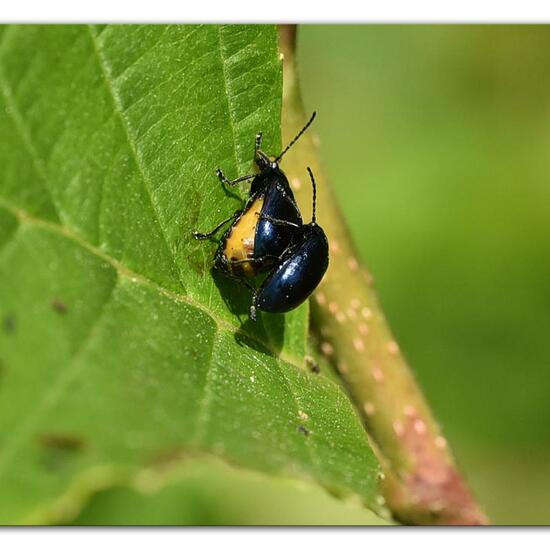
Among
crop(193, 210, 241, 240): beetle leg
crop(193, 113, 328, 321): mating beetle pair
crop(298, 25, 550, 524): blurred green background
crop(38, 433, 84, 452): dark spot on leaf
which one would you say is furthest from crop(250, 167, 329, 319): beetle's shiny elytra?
crop(298, 25, 550, 524): blurred green background

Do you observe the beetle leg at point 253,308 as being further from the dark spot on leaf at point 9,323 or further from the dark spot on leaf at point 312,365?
the dark spot on leaf at point 9,323

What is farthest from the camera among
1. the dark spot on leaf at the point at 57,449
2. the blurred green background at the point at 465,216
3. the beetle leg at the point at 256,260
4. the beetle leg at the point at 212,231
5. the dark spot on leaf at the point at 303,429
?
the blurred green background at the point at 465,216

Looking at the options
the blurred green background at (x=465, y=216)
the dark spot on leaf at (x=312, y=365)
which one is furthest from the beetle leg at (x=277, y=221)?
the blurred green background at (x=465, y=216)

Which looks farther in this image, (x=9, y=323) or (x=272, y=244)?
(x=272, y=244)

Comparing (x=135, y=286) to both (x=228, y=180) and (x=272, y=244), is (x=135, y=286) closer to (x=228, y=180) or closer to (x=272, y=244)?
(x=228, y=180)

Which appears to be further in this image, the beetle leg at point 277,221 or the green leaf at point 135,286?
the beetle leg at point 277,221

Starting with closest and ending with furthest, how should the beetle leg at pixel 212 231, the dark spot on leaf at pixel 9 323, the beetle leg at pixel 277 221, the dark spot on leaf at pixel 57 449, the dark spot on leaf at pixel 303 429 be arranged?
the dark spot on leaf at pixel 57 449, the dark spot on leaf at pixel 9 323, the dark spot on leaf at pixel 303 429, the beetle leg at pixel 212 231, the beetle leg at pixel 277 221

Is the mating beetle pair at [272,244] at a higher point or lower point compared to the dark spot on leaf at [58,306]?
higher

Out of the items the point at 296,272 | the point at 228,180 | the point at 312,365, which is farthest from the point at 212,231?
the point at 312,365
